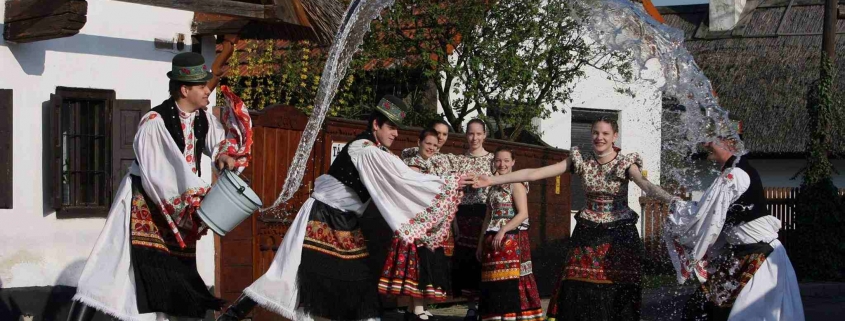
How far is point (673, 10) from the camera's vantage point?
35312 mm

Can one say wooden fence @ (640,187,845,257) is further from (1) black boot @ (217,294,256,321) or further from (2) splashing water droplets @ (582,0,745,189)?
(1) black boot @ (217,294,256,321)

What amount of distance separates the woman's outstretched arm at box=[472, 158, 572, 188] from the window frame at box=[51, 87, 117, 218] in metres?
3.61

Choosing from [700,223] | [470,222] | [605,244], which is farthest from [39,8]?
[700,223]

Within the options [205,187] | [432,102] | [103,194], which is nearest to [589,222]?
[205,187]

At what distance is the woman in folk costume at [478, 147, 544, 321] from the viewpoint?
32.0ft

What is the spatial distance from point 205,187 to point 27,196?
320 centimetres

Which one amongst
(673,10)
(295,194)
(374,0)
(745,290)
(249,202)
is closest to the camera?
(249,202)

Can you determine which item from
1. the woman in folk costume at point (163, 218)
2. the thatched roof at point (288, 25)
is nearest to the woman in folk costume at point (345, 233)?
the woman in folk costume at point (163, 218)

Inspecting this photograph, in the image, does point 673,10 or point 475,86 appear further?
point 673,10

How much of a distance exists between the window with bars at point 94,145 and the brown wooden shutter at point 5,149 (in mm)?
562

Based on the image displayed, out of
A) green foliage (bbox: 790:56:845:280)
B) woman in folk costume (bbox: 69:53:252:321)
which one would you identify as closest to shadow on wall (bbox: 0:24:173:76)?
woman in folk costume (bbox: 69:53:252:321)

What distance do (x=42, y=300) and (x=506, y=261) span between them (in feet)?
12.2

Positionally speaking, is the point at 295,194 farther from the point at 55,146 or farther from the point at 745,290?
the point at 745,290

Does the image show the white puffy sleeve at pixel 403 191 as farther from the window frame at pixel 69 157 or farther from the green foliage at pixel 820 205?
the green foliage at pixel 820 205
